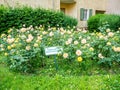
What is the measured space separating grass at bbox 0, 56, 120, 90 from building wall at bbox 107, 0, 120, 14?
2163cm

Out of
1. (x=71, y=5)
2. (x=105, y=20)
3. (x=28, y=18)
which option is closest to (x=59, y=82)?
(x=28, y=18)

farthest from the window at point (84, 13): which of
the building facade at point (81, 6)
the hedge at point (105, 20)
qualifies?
the hedge at point (105, 20)

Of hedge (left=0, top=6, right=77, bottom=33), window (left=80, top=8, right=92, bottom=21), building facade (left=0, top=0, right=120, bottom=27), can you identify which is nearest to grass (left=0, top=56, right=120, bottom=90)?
hedge (left=0, top=6, right=77, bottom=33)

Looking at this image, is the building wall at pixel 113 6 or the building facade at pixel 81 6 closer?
the building facade at pixel 81 6

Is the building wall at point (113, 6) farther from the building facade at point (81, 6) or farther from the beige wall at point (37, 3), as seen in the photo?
the beige wall at point (37, 3)

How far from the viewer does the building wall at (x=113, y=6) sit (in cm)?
2627

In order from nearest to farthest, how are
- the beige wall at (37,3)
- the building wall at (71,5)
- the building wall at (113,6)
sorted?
the beige wall at (37,3)
the building wall at (71,5)
the building wall at (113,6)

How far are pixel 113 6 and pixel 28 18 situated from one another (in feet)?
52.6

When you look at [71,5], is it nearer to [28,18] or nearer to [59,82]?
[28,18]

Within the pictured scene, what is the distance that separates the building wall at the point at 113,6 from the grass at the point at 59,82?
21631mm

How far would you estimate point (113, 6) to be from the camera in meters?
26.8

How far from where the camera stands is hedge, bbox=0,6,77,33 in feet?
39.9

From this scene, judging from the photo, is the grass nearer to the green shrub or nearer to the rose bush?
the rose bush

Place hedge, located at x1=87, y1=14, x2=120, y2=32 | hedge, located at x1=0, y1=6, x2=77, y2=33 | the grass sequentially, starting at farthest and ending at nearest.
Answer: hedge, located at x1=87, y1=14, x2=120, y2=32 → hedge, located at x1=0, y1=6, x2=77, y2=33 → the grass
